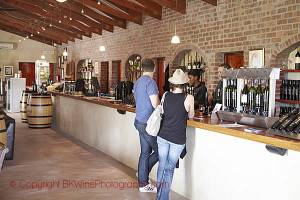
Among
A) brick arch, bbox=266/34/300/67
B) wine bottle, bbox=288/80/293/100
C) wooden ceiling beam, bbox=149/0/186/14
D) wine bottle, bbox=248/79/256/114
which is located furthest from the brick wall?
wine bottle, bbox=248/79/256/114

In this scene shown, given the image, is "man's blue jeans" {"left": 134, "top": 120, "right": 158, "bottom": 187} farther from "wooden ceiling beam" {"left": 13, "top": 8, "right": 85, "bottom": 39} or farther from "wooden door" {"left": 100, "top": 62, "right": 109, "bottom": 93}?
"wooden ceiling beam" {"left": 13, "top": 8, "right": 85, "bottom": 39}

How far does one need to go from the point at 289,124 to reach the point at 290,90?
3.71 meters

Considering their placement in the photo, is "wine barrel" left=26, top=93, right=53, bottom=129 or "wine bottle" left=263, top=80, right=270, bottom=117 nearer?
"wine bottle" left=263, top=80, right=270, bottom=117

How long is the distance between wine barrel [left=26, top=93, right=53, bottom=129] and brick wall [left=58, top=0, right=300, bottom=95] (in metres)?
3.36

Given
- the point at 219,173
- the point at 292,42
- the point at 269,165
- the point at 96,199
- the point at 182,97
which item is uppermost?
the point at 292,42

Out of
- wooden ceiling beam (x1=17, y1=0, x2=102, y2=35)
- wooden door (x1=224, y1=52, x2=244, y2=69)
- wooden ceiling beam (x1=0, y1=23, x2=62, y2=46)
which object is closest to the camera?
wooden door (x1=224, y1=52, x2=244, y2=69)

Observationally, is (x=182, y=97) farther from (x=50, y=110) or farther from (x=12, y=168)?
(x=50, y=110)

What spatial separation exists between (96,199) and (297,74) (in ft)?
14.4

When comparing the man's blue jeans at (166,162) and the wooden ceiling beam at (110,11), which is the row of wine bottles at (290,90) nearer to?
the man's blue jeans at (166,162)

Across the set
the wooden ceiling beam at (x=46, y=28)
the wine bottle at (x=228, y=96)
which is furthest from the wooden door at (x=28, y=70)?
the wine bottle at (x=228, y=96)

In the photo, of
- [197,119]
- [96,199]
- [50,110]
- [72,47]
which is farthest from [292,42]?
[72,47]

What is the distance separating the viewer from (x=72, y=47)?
18.1 meters

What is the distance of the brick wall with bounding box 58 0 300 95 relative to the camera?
626cm

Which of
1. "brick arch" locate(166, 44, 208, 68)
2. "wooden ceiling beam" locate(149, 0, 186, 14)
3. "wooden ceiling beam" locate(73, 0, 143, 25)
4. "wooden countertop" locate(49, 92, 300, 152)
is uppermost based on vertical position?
"wooden ceiling beam" locate(73, 0, 143, 25)
